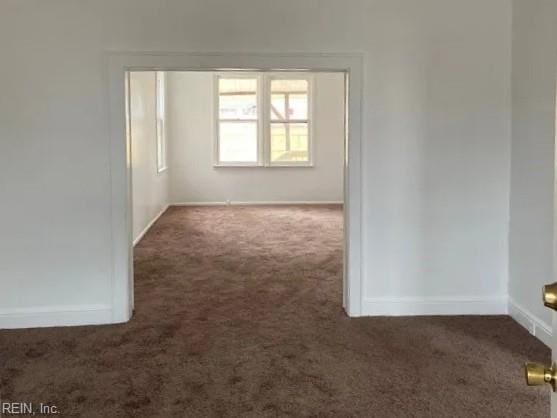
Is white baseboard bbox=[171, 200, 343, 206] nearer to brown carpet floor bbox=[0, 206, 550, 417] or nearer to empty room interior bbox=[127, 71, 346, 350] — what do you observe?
empty room interior bbox=[127, 71, 346, 350]

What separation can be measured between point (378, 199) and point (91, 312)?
2019 millimetres

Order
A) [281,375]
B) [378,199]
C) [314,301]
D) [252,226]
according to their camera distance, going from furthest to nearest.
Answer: [252,226] → [314,301] → [378,199] → [281,375]

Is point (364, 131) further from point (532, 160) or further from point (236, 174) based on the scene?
point (236, 174)

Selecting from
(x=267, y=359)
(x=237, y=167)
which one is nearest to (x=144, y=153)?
(x=237, y=167)

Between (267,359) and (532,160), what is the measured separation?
2000mm

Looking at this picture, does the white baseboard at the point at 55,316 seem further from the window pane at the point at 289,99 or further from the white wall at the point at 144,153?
the window pane at the point at 289,99

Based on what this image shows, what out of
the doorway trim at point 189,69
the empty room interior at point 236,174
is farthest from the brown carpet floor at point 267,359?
the empty room interior at point 236,174

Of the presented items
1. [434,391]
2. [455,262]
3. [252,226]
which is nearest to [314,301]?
[455,262]

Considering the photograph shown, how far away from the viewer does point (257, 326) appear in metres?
4.11

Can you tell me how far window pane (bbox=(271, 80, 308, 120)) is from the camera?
35.4ft

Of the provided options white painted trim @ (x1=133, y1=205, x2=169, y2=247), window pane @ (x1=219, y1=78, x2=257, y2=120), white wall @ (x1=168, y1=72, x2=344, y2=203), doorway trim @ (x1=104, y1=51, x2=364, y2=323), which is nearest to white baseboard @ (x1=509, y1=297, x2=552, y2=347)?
doorway trim @ (x1=104, y1=51, x2=364, y2=323)

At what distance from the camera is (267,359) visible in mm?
3498

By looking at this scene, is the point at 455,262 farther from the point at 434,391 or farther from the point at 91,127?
the point at 91,127

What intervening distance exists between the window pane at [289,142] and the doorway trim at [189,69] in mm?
6740
